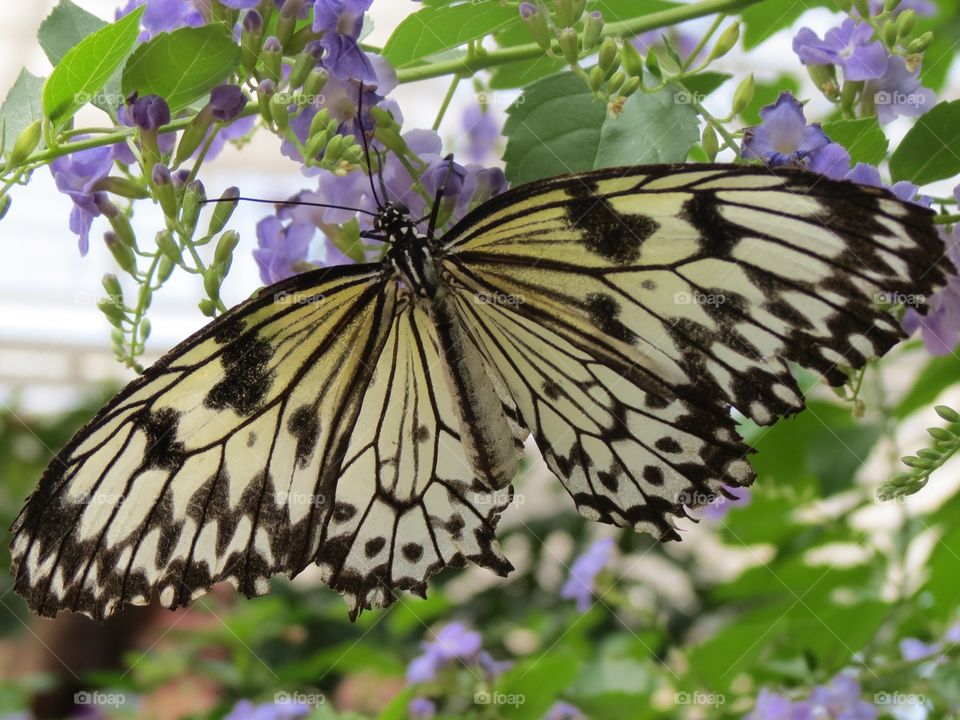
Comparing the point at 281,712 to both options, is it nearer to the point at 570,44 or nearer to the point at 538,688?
the point at 538,688

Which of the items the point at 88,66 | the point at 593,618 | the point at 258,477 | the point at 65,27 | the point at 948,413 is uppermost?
the point at 65,27

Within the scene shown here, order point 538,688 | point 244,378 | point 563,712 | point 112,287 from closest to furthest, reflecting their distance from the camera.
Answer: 1. point 244,378
2. point 112,287
3. point 538,688
4. point 563,712

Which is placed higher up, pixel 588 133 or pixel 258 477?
pixel 588 133

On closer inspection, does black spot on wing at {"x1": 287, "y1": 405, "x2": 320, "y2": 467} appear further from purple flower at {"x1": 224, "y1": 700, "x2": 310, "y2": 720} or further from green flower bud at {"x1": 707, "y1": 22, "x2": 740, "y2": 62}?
purple flower at {"x1": 224, "y1": 700, "x2": 310, "y2": 720}

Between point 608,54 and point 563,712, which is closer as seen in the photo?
point 608,54

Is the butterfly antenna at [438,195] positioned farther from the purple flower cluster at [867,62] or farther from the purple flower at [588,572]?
the purple flower at [588,572]

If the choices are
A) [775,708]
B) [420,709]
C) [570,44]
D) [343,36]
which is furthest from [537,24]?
[420,709]
